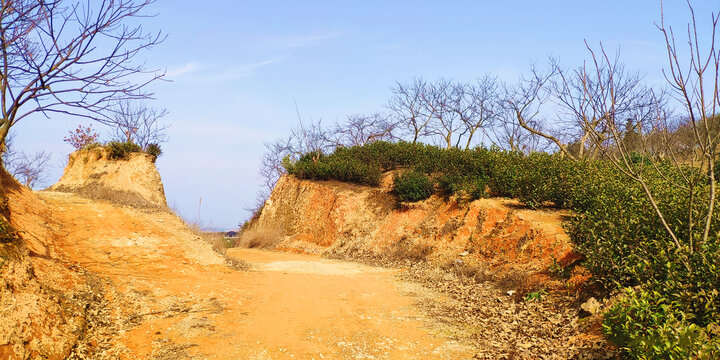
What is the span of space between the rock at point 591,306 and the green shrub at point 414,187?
986 cm

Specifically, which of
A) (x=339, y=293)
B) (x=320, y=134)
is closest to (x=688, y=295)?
(x=339, y=293)

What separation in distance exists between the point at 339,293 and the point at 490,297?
10.4 ft

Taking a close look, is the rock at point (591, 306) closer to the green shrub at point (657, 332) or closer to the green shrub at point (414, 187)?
the green shrub at point (657, 332)

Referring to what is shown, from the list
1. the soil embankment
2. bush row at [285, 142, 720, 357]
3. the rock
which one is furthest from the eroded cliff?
the soil embankment

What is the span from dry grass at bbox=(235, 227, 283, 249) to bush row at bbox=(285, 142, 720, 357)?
6697 millimetres

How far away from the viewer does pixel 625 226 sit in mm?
7703

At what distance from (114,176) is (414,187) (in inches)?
518

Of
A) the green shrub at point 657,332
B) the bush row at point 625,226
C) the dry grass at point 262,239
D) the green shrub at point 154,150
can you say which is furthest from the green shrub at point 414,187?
the green shrub at point 154,150

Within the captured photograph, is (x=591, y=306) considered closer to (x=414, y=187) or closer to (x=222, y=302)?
(x=222, y=302)

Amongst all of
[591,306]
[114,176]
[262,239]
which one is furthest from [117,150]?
[591,306]

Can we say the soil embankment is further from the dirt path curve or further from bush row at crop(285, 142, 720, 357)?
bush row at crop(285, 142, 720, 357)

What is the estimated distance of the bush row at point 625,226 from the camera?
540 centimetres

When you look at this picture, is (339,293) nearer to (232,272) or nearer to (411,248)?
(232,272)

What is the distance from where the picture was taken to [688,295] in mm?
5570
